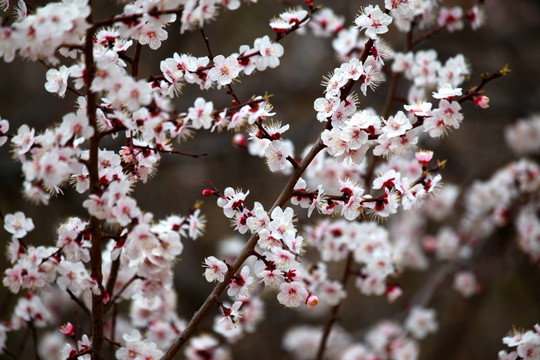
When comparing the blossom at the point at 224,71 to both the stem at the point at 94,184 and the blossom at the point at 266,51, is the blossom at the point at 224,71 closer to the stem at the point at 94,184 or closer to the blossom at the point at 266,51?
the blossom at the point at 266,51

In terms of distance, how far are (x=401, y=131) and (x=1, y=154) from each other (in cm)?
441

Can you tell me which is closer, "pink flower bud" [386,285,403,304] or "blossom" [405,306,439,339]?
"pink flower bud" [386,285,403,304]

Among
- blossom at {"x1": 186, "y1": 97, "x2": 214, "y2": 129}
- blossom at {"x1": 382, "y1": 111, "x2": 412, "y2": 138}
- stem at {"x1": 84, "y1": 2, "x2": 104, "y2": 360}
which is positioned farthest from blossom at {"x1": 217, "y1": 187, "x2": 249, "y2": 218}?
blossom at {"x1": 382, "y1": 111, "x2": 412, "y2": 138}

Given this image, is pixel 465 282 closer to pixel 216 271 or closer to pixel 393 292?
pixel 393 292

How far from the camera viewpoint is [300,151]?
17.0ft

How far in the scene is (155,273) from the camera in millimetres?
1887

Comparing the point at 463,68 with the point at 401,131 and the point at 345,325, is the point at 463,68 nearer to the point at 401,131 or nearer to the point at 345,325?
the point at 401,131

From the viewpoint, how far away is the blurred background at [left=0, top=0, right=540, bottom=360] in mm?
4512

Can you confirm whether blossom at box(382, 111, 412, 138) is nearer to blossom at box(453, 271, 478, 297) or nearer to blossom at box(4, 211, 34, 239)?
blossom at box(4, 211, 34, 239)

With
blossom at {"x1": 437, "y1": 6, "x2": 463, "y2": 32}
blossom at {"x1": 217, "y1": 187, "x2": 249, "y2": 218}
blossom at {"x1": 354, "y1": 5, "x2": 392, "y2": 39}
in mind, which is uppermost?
blossom at {"x1": 437, "y1": 6, "x2": 463, "y2": 32}

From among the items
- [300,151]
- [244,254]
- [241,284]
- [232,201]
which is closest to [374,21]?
[232,201]

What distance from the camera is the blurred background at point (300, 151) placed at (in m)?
4.51

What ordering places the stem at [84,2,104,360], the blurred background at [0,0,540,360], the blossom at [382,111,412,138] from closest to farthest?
the stem at [84,2,104,360] → the blossom at [382,111,412,138] → the blurred background at [0,0,540,360]

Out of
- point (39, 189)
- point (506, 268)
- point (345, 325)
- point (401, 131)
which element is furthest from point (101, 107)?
point (345, 325)
